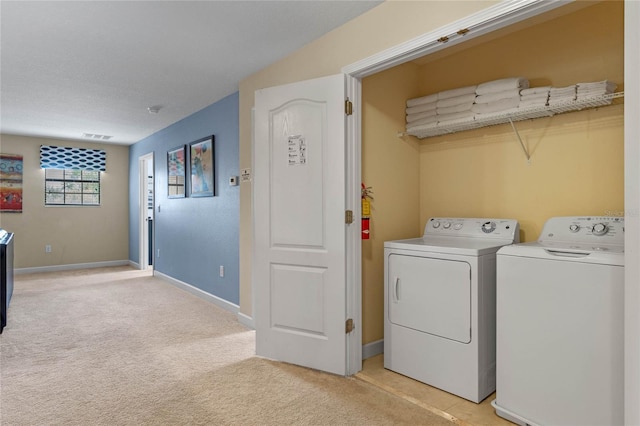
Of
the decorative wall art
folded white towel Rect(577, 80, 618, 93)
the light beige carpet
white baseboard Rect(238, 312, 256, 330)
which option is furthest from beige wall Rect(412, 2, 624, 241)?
the decorative wall art

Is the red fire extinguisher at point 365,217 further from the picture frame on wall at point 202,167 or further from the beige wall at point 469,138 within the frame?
the picture frame on wall at point 202,167

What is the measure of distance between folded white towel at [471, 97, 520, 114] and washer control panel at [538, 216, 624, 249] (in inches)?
30.7

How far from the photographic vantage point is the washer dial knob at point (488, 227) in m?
2.60

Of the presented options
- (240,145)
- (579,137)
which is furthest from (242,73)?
(579,137)

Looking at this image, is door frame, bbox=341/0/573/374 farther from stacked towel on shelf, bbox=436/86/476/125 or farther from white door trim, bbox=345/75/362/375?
stacked towel on shelf, bbox=436/86/476/125

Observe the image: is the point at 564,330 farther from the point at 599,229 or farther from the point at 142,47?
the point at 142,47

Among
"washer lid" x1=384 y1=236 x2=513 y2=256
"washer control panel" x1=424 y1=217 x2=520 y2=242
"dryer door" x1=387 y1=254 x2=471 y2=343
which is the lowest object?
"dryer door" x1=387 y1=254 x2=471 y2=343

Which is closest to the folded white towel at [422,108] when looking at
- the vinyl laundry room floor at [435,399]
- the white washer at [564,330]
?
the white washer at [564,330]

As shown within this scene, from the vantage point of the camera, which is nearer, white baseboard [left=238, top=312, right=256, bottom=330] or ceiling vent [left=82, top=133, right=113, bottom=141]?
white baseboard [left=238, top=312, right=256, bottom=330]

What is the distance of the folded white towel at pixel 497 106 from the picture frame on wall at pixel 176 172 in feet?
12.5

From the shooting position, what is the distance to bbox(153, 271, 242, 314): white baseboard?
4.16m

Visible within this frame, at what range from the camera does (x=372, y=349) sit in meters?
2.91

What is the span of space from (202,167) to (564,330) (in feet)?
13.4

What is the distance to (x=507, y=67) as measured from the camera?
2.76 m
